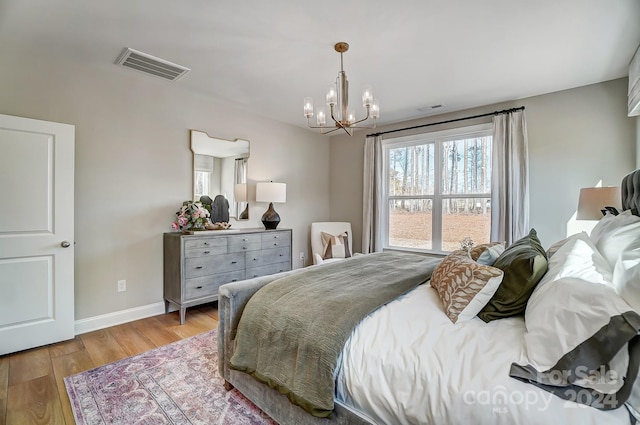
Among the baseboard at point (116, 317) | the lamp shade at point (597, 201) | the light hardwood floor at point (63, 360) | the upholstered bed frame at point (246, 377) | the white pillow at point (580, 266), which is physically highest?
the lamp shade at point (597, 201)

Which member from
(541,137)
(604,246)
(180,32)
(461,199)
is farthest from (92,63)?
(541,137)

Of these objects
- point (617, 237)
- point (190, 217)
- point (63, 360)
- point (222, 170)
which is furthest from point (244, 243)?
point (617, 237)

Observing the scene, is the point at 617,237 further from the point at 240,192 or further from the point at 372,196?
the point at 240,192

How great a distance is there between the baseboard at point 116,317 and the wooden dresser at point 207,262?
14 cm

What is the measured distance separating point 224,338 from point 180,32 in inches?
91.6

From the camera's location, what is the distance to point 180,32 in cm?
230

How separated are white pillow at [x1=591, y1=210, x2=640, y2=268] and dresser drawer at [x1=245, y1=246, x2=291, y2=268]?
10.5 ft

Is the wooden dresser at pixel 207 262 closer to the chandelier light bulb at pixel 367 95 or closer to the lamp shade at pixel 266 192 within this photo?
the lamp shade at pixel 266 192

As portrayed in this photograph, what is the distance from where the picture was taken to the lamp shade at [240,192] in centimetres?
400

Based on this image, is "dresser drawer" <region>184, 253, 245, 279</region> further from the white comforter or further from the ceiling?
the white comforter

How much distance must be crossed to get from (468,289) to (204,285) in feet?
8.99

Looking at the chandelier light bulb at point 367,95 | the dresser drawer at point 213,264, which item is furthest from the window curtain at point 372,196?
the chandelier light bulb at point 367,95

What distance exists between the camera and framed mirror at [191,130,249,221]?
361 cm

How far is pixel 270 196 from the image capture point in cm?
408
